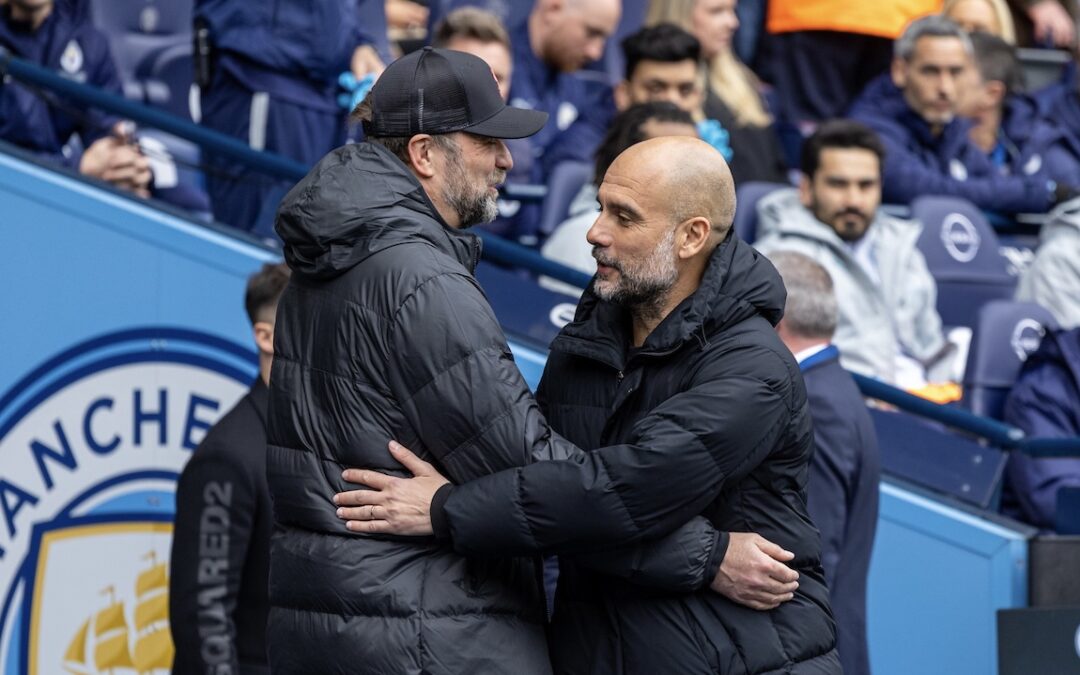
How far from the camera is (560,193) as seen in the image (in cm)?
663

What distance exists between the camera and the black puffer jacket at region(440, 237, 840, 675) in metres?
3.07

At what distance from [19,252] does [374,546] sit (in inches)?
117

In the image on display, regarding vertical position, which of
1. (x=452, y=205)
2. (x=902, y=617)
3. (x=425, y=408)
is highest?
(x=452, y=205)

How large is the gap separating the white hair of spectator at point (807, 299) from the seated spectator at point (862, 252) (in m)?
1.27

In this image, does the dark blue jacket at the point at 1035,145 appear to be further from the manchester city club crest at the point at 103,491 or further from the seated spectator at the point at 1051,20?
the manchester city club crest at the point at 103,491

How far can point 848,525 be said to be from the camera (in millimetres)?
4602

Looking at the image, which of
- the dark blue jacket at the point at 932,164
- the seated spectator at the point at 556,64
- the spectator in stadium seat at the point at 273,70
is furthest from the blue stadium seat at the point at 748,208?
the spectator in stadium seat at the point at 273,70

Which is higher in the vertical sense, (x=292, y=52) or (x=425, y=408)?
(x=292, y=52)

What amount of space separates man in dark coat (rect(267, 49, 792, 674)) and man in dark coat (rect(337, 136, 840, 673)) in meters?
0.06

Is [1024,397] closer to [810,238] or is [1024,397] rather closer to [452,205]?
[810,238]

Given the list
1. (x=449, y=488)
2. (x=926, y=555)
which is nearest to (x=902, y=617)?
(x=926, y=555)

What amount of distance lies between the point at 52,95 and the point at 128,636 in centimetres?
182

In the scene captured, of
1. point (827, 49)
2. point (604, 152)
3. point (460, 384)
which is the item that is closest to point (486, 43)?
point (604, 152)

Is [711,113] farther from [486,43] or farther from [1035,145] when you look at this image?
[1035,145]
